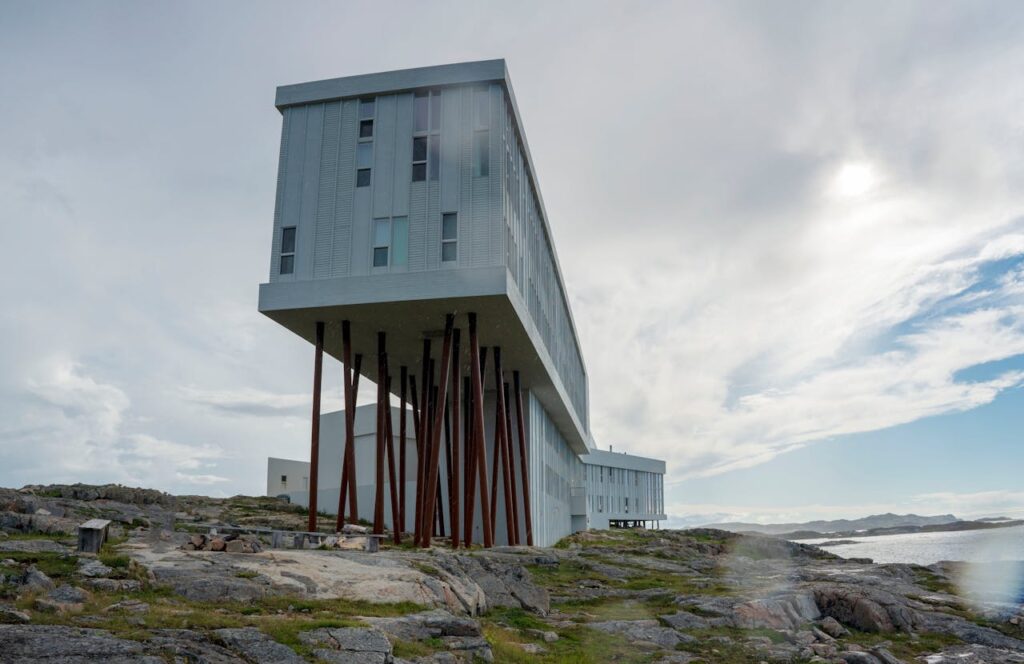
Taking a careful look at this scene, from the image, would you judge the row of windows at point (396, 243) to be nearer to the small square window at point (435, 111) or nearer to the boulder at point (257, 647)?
the small square window at point (435, 111)

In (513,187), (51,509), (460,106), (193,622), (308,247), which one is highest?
(460,106)

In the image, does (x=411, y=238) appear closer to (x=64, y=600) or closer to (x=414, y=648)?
(x=64, y=600)

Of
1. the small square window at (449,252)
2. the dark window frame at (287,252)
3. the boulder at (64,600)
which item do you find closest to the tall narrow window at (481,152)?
the small square window at (449,252)

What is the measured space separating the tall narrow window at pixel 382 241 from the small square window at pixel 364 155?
8.92ft

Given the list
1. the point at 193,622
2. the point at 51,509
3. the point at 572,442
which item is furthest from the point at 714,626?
the point at 572,442

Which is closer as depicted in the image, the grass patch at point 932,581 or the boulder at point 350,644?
the boulder at point 350,644

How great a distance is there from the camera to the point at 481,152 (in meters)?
32.2

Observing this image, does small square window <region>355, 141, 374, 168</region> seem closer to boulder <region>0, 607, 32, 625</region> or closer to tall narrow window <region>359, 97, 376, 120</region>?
tall narrow window <region>359, 97, 376, 120</region>

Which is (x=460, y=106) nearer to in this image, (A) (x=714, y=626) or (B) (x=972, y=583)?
(A) (x=714, y=626)

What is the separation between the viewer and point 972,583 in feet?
114

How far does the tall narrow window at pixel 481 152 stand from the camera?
3191 cm

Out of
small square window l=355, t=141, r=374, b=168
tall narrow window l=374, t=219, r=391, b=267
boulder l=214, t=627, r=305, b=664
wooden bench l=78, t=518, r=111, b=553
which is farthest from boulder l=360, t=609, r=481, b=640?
small square window l=355, t=141, r=374, b=168

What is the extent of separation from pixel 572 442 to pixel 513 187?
38.0 m

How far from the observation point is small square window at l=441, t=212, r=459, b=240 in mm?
31219
